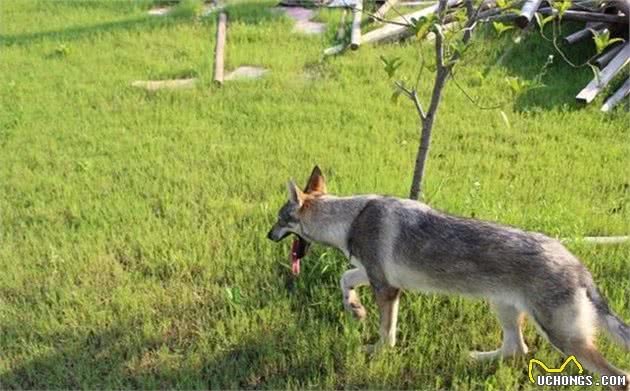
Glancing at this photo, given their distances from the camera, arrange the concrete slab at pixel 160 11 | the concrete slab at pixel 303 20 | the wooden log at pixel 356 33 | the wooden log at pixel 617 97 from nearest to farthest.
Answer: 1. the wooden log at pixel 617 97
2. the wooden log at pixel 356 33
3. the concrete slab at pixel 303 20
4. the concrete slab at pixel 160 11

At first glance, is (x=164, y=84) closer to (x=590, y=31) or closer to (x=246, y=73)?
(x=246, y=73)

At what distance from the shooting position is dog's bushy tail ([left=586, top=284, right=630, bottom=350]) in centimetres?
339

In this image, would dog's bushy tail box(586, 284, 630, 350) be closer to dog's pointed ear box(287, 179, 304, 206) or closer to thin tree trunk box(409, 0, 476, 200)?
thin tree trunk box(409, 0, 476, 200)

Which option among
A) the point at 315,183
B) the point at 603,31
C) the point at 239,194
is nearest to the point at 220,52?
the point at 239,194

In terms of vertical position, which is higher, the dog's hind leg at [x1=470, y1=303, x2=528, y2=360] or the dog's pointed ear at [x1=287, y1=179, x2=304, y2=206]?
the dog's pointed ear at [x1=287, y1=179, x2=304, y2=206]

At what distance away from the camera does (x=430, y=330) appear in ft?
13.7

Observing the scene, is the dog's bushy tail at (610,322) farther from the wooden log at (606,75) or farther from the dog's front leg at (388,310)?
the wooden log at (606,75)

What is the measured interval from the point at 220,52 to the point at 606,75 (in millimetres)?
5363

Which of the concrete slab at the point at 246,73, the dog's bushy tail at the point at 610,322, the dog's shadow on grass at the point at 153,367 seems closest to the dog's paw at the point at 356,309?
the dog's shadow on grass at the point at 153,367

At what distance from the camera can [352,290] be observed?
430 cm

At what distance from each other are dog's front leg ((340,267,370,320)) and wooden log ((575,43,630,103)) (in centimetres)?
488

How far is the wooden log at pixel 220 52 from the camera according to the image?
873cm

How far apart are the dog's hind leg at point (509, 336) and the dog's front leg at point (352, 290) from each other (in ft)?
2.63

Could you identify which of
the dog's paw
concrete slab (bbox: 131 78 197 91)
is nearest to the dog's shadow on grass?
the dog's paw
